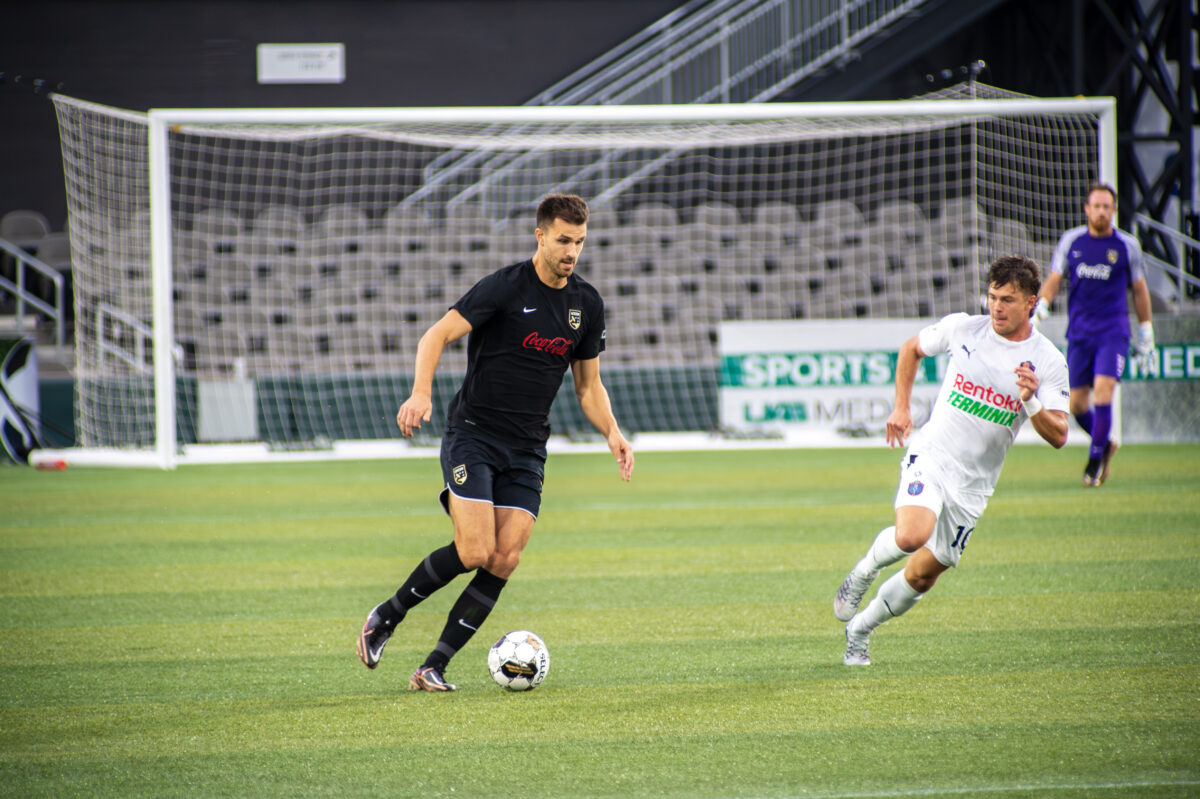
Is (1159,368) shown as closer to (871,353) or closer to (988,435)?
(871,353)

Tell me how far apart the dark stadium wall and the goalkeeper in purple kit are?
13.8m

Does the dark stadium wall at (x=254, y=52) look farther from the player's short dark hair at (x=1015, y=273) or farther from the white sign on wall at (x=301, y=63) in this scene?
the player's short dark hair at (x=1015, y=273)

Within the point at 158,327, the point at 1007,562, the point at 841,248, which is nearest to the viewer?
the point at 1007,562

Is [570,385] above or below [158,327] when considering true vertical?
below

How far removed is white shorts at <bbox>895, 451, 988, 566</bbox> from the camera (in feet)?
17.6

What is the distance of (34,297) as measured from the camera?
20.5 metres

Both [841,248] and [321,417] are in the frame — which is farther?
[841,248]

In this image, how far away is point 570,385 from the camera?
56.3ft

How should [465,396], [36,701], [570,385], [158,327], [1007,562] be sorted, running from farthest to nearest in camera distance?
1. [570,385]
2. [158,327]
3. [1007,562]
4. [465,396]
5. [36,701]


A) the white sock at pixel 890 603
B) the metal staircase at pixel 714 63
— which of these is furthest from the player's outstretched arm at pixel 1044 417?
the metal staircase at pixel 714 63

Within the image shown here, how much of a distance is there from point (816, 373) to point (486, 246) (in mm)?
5467

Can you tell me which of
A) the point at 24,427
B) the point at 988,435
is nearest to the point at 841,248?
the point at 24,427

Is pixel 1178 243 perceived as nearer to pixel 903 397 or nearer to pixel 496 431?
pixel 903 397

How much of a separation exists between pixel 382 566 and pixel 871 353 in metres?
9.69
